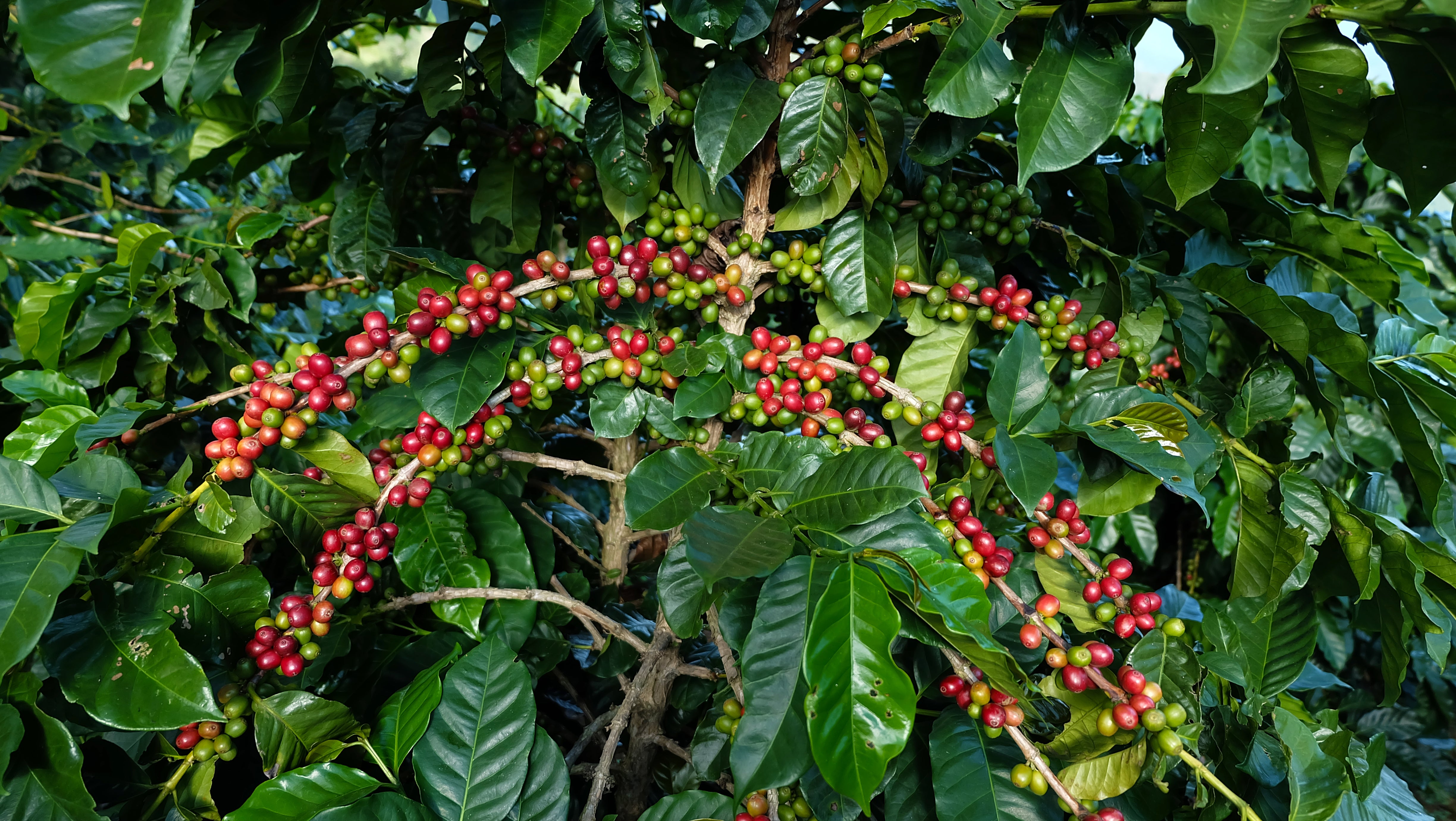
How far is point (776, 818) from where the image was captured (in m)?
0.72

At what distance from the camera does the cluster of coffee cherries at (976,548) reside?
676 millimetres

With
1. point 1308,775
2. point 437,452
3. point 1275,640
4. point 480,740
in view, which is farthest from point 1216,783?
point 437,452

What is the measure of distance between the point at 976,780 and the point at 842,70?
660 millimetres

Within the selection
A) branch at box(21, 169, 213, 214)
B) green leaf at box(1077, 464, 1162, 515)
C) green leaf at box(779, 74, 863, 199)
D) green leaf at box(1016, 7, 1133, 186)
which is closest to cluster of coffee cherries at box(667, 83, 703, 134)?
green leaf at box(779, 74, 863, 199)

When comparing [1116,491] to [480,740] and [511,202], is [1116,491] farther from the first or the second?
[511,202]

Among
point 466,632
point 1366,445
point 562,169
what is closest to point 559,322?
point 562,169

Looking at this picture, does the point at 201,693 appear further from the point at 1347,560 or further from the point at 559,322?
the point at 1347,560

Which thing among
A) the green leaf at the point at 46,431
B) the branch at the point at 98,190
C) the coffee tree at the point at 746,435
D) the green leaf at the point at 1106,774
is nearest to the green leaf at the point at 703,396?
the coffee tree at the point at 746,435

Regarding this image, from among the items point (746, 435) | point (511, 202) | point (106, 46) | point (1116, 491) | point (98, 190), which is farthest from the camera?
point (98, 190)

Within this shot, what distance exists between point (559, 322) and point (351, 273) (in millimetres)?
376

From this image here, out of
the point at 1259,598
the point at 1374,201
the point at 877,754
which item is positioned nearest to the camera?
the point at 877,754

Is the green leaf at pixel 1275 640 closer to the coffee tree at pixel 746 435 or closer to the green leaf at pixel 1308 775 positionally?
the coffee tree at pixel 746 435

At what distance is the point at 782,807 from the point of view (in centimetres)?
75

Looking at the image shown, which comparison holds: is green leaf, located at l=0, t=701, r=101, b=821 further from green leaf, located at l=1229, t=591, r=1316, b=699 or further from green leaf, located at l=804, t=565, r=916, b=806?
green leaf, located at l=1229, t=591, r=1316, b=699
